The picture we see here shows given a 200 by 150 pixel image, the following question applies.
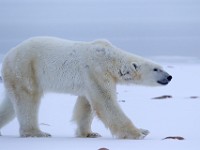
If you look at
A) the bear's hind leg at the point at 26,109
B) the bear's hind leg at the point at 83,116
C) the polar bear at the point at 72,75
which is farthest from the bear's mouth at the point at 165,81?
the bear's hind leg at the point at 26,109

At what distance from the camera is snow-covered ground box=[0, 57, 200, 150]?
5.23m

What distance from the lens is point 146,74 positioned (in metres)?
6.66

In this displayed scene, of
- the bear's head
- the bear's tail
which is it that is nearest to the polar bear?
the bear's head

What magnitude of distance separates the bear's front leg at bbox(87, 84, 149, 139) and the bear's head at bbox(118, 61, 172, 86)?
0.42 metres

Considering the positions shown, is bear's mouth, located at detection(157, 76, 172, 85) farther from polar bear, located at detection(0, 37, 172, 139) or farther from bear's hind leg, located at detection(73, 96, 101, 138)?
bear's hind leg, located at detection(73, 96, 101, 138)

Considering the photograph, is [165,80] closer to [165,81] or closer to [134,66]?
[165,81]

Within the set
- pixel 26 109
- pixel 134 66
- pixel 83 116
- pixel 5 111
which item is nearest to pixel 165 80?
pixel 134 66

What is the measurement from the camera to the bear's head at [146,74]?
661cm

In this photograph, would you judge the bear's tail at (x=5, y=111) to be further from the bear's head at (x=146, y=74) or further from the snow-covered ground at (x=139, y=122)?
the bear's head at (x=146, y=74)

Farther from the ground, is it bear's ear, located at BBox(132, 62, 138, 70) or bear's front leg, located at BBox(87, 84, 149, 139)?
bear's ear, located at BBox(132, 62, 138, 70)

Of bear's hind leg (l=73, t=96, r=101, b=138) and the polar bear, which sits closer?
the polar bear

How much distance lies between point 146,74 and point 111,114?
753 millimetres

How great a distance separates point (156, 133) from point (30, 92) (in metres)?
1.56

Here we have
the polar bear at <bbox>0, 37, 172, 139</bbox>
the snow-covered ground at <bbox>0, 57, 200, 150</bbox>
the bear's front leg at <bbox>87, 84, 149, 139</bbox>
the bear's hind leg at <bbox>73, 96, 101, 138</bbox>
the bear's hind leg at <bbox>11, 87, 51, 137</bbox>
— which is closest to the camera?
the snow-covered ground at <bbox>0, 57, 200, 150</bbox>
